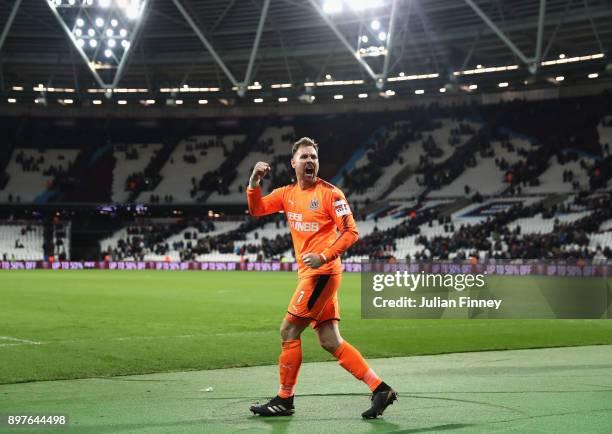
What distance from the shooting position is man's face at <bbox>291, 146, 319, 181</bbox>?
8367 mm

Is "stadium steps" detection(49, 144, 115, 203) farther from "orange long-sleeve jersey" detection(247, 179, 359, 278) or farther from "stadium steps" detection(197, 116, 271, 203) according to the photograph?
"orange long-sleeve jersey" detection(247, 179, 359, 278)

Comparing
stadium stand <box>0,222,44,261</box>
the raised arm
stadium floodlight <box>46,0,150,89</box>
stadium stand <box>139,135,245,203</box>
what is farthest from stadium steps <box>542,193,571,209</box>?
the raised arm

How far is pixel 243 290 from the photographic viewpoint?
33.5m

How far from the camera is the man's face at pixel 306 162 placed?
27.5 feet

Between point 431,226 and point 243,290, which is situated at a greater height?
point 431,226

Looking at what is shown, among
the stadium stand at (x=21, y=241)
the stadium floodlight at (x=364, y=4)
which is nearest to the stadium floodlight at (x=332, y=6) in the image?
the stadium floodlight at (x=364, y=4)

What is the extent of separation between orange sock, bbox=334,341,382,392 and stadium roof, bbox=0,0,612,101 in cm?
3895

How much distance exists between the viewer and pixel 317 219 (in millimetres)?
8336

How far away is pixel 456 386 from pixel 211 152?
65.6 meters

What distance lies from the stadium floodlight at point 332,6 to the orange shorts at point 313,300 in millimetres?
41196

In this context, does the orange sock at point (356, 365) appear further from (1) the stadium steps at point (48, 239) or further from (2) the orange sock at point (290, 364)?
(1) the stadium steps at point (48, 239)

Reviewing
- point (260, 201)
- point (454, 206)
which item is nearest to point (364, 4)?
point (454, 206)

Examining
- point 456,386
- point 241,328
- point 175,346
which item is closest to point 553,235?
point 241,328

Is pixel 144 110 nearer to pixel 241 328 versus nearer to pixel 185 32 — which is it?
pixel 185 32
